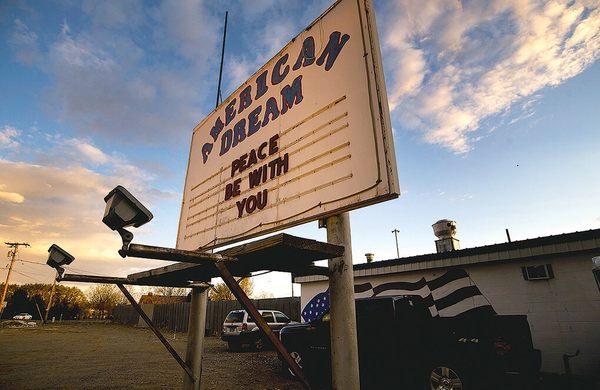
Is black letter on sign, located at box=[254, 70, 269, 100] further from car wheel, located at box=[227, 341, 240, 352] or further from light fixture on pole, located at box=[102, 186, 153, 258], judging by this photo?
car wheel, located at box=[227, 341, 240, 352]

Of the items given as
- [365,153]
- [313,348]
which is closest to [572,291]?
[313,348]

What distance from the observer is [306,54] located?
3.44 meters

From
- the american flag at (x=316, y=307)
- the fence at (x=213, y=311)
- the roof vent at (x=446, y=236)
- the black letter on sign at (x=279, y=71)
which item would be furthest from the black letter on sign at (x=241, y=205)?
the fence at (x=213, y=311)

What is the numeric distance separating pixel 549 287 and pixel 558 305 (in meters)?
0.52

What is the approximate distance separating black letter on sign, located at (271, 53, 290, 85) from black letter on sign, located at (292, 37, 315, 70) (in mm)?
154

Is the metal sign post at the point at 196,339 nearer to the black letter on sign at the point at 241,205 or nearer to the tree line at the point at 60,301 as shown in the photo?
the black letter on sign at the point at 241,205

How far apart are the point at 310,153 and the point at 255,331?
47.6 feet

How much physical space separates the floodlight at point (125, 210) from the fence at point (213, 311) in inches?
901

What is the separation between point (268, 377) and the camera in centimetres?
937

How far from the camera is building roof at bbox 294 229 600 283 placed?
359 inches

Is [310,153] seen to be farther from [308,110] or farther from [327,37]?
[327,37]

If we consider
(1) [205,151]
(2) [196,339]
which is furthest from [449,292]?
(1) [205,151]

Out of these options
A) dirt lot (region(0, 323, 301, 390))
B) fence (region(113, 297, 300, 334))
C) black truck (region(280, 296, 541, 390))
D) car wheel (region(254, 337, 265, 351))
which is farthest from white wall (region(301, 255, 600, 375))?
fence (region(113, 297, 300, 334))

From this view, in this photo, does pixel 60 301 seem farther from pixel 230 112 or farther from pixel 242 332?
pixel 230 112
